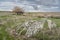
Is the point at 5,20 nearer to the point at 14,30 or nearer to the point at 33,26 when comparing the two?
the point at 14,30

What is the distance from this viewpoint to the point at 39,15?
356cm

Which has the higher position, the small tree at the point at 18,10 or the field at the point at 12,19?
the small tree at the point at 18,10

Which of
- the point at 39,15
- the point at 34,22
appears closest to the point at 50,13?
the point at 39,15

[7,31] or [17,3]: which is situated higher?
[17,3]

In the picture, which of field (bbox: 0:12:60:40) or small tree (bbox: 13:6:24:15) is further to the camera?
small tree (bbox: 13:6:24:15)

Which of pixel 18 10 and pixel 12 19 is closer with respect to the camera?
pixel 12 19

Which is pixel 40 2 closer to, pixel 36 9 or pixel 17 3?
pixel 36 9

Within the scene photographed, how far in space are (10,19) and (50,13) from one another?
0.79 meters

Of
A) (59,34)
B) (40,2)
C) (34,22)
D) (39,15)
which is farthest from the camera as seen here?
(40,2)

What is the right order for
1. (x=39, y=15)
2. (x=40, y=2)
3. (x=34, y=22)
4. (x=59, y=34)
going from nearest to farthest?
1. (x=59, y=34)
2. (x=34, y=22)
3. (x=39, y=15)
4. (x=40, y=2)

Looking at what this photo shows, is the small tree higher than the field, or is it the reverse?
the small tree

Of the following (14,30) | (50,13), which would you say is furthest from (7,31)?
(50,13)

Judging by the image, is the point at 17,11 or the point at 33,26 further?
the point at 17,11

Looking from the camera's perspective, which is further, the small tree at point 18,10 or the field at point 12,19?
the small tree at point 18,10
